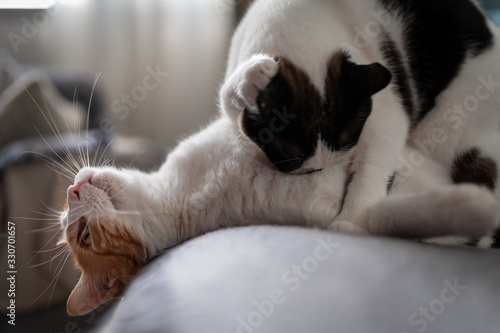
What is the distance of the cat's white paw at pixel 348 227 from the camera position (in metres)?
0.79

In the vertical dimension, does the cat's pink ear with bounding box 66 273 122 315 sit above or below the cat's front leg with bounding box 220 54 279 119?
below

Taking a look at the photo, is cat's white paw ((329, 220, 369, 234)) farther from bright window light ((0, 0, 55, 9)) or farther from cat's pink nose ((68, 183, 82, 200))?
bright window light ((0, 0, 55, 9))

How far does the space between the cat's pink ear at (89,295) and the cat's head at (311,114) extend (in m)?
0.48

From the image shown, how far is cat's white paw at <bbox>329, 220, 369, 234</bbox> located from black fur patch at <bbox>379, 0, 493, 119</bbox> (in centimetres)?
45

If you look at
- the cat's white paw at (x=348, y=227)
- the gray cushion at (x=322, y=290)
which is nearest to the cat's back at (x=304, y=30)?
the cat's white paw at (x=348, y=227)

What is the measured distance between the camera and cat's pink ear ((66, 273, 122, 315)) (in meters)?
0.98

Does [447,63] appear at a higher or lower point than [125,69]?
higher

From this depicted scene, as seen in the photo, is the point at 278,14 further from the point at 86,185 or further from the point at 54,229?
the point at 54,229

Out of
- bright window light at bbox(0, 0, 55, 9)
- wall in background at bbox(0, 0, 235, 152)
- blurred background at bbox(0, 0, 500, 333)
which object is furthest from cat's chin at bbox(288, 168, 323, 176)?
bright window light at bbox(0, 0, 55, 9)

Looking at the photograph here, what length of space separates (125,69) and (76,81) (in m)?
0.52

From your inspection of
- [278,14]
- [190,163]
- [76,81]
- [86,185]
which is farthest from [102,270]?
[76,81]

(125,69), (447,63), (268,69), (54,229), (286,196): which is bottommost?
(125,69)

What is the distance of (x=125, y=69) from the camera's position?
338 cm

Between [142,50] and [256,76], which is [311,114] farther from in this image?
[142,50]
